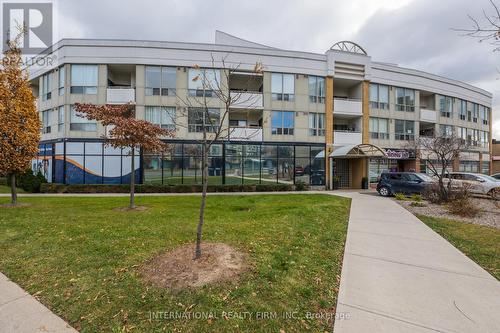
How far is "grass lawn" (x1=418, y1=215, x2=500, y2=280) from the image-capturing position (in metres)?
4.92

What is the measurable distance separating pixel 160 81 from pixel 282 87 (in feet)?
33.8

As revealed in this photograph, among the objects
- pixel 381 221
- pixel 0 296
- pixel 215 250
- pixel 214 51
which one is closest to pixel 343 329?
pixel 215 250

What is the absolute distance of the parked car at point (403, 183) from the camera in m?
15.2

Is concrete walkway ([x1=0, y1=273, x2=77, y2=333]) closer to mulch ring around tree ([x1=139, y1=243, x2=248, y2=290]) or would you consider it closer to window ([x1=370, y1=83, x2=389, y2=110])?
mulch ring around tree ([x1=139, y1=243, x2=248, y2=290])

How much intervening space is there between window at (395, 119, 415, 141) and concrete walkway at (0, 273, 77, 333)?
27.5 metres

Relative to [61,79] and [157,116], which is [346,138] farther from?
[61,79]

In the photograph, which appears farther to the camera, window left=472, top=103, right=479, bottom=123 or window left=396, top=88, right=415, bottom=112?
window left=472, top=103, right=479, bottom=123

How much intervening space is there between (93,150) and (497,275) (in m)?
22.8

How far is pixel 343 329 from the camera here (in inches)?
111

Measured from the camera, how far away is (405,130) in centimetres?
2453

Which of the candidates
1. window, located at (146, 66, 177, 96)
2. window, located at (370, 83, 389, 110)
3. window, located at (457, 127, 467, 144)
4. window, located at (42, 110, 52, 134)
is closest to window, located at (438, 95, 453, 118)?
window, located at (457, 127, 467, 144)

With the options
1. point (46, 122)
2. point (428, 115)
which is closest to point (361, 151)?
point (428, 115)

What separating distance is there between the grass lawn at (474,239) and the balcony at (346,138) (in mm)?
13865

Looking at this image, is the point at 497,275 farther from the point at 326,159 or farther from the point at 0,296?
the point at 326,159
